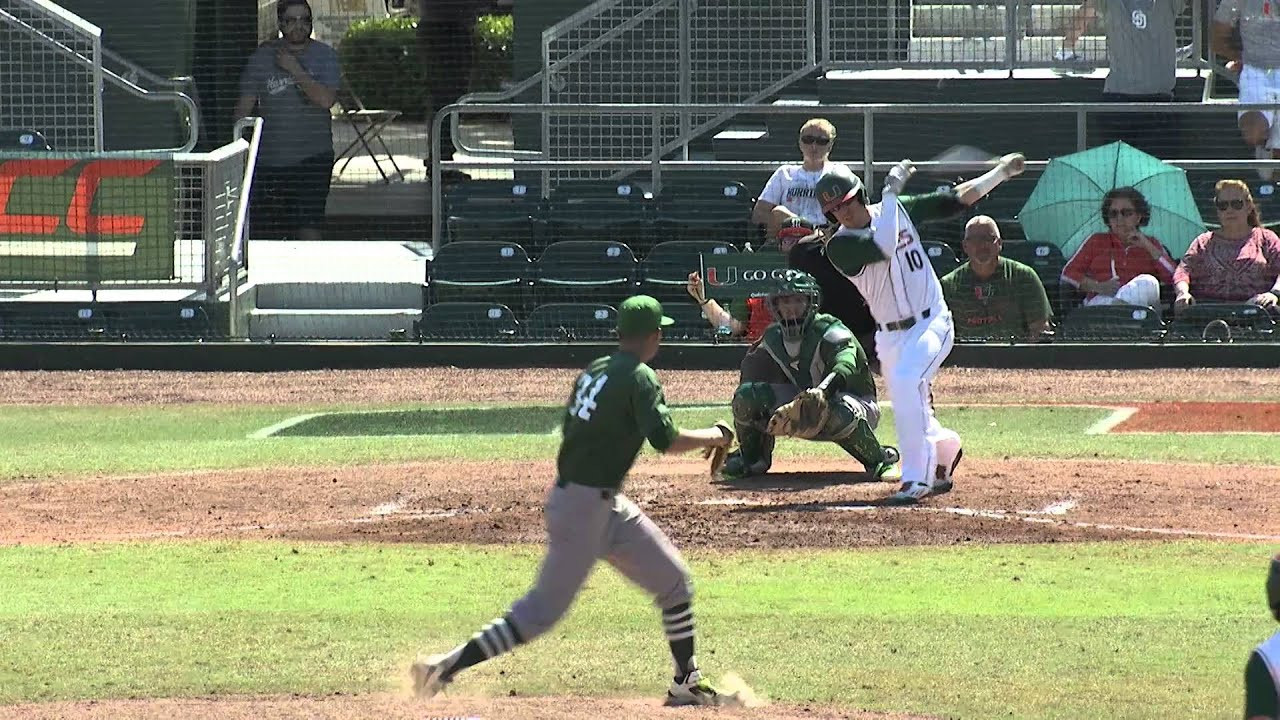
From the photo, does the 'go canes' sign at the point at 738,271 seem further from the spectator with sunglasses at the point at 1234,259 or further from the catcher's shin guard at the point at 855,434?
the catcher's shin guard at the point at 855,434

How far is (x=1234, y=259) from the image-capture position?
16.3 m

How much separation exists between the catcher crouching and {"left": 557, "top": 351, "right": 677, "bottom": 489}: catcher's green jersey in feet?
13.2

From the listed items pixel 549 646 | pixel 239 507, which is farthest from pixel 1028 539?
pixel 239 507

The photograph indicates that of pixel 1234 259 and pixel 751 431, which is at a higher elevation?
pixel 1234 259

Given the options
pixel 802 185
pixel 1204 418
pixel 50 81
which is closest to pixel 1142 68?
pixel 802 185

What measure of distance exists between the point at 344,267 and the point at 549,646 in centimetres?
1121

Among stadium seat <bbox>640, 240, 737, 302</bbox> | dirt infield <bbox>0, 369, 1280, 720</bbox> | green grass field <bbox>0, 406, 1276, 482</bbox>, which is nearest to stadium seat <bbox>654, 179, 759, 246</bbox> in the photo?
stadium seat <bbox>640, 240, 737, 302</bbox>

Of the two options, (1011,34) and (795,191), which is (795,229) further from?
(1011,34)

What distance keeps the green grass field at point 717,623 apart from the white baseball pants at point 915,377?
855mm

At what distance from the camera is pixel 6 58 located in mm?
19438

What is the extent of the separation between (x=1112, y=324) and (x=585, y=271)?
431 centimetres

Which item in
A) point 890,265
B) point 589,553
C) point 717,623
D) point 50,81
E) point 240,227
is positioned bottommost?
point 717,623

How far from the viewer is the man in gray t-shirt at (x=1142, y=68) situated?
59.9 ft

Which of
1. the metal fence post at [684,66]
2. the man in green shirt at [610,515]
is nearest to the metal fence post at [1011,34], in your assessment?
the metal fence post at [684,66]
